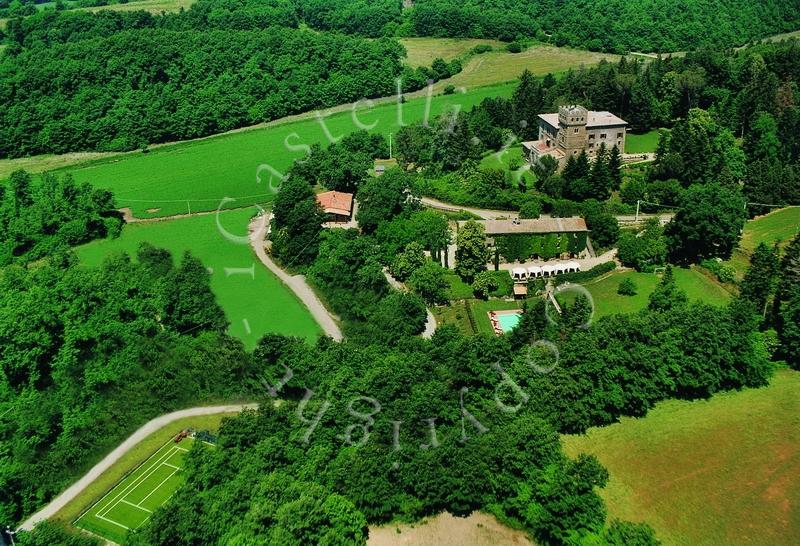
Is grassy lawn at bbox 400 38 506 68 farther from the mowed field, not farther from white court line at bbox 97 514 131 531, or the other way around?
white court line at bbox 97 514 131 531

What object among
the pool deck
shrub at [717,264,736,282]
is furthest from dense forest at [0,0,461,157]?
shrub at [717,264,736,282]

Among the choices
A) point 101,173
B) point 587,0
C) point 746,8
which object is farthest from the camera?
point 587,0

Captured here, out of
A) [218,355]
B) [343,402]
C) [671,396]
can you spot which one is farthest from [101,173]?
[671,396]

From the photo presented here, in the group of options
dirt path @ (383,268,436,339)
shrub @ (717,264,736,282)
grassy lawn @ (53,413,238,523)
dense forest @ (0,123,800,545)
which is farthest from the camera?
shrub @ (717,264,736,282)

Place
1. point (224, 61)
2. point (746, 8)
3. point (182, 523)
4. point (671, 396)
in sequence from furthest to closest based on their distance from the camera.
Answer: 1. point (746, 8)
2. point (224, 61)
3. point (671, 396)
4. point (182, 523)

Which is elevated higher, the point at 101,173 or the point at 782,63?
the point at 782,63

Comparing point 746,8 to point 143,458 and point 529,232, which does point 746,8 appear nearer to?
point 529,232

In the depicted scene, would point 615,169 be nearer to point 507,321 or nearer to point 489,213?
point 489,213
